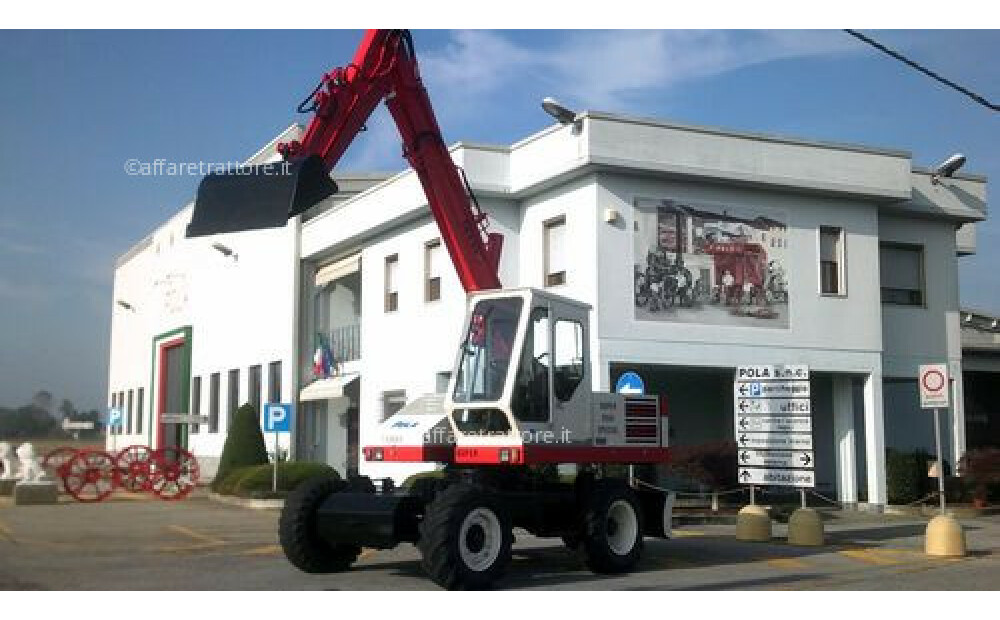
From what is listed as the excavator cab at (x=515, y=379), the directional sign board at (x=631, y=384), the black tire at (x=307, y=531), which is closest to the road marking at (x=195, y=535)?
the black tire at (x=307, y=531)

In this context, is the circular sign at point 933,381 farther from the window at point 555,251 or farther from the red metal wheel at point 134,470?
the red metal wheel at point 134,470

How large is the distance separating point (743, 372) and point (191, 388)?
29186 mm

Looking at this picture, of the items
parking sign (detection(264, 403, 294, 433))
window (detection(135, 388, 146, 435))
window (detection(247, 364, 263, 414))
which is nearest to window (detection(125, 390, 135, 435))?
window (detection(135, 388, 146, 435))

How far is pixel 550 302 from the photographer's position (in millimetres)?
12719

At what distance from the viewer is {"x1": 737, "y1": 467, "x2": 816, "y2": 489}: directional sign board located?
1697 cm

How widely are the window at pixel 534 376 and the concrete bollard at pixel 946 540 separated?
6.49m

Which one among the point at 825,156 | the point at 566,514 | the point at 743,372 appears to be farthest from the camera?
the point at 825,156

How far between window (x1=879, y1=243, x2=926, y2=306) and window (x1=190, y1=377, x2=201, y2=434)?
25.8 metres

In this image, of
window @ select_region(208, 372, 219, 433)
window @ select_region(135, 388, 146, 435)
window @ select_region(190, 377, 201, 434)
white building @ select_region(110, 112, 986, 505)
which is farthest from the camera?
window @ select_region(135, 388, 146, 435)

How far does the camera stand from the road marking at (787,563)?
13648 millimetres

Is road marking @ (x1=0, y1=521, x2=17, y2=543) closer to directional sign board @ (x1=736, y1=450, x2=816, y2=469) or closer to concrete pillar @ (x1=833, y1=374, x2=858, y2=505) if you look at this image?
directional sign board @ (x1=736, y1=450, x2=816, y2=469)

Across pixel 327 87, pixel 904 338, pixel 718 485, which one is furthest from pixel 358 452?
pixel 327 87

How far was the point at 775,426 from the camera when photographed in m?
17.5

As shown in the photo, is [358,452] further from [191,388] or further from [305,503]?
Result: [305,503]
